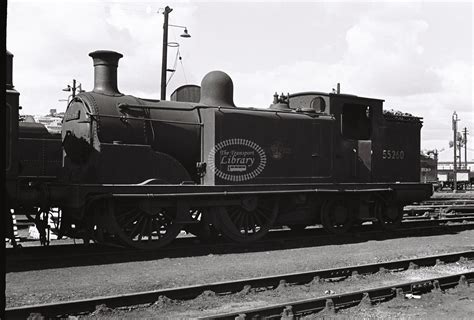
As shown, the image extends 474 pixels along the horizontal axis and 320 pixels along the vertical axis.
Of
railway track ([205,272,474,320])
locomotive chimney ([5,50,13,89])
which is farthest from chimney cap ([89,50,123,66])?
railway track ([205,272,474,320])

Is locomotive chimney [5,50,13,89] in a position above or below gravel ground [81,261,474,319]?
above

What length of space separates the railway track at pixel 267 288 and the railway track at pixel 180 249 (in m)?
2.68

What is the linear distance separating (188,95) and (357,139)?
15.0 feet

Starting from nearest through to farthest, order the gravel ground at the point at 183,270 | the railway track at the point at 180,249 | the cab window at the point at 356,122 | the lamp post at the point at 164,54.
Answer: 1. the gravel ground at the point at 183,270
2. the railway track at the point at 180,249
3. the cab window at the point at 356,122
4. the lamp post at the point at 164,54

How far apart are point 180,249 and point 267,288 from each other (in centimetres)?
327

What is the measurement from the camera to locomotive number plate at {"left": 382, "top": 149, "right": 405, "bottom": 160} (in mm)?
13503

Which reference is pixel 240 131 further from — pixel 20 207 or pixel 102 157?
pixel 20 207

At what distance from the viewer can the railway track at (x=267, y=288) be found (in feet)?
18.5

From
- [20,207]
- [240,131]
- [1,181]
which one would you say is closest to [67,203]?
[20,207]

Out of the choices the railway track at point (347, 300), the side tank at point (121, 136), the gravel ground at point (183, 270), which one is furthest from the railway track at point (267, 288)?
the side tank at point (121, 136)

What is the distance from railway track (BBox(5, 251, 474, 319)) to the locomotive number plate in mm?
4904

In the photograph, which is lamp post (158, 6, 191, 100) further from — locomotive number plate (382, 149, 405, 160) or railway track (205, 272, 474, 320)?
Result: railway track (205, 272, 474, 320)

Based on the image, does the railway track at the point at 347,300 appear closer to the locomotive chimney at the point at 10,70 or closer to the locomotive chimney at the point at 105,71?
the locomotive chimney at the point at 10,70

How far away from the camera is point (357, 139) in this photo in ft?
43.7
